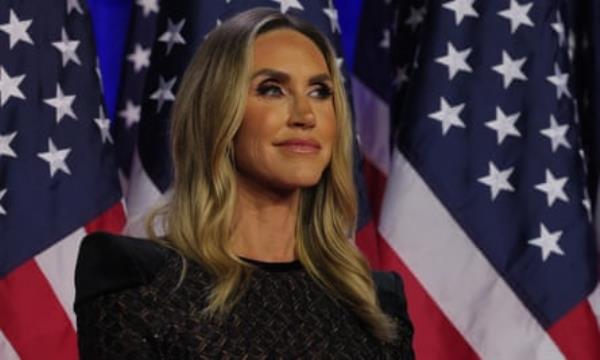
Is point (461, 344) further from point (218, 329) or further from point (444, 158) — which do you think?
point (218, 329)

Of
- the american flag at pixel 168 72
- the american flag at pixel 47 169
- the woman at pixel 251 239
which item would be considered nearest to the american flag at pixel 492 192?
the american flag at pixel 168 72

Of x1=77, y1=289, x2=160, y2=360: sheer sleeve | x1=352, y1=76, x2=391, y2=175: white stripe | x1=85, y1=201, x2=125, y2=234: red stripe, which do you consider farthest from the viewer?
x1=352, y1=76, x2=391, y2=175: white stripe

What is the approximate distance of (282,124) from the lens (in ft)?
5.23

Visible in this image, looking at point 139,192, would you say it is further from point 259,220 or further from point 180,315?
point 180,315

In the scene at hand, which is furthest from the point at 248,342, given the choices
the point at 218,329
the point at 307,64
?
the point at 307,64

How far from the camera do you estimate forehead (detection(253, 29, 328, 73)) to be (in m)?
1.64

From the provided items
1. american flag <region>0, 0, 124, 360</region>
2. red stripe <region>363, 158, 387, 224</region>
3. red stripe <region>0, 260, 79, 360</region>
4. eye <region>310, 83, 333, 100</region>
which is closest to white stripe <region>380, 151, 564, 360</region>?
red stripe <region>363, 158, 387, 224</region>

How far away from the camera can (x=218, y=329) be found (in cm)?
149

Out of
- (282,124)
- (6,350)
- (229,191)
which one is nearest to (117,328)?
(229,191)

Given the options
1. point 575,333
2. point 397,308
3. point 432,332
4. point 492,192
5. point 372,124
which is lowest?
point 575,333

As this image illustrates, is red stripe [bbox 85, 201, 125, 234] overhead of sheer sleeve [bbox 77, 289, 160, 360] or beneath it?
beneath

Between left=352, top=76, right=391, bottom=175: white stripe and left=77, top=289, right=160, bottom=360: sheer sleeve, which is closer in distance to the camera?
left=77, top=289, right=160, bottom=360: sheer sleeve

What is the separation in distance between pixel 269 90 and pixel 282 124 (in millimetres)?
64

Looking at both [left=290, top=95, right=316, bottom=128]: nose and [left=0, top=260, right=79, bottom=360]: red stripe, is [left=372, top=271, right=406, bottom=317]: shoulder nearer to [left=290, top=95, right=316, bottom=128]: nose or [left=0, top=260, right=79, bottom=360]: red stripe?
[left=290, top=95, right=316, bottom=128]: nose
